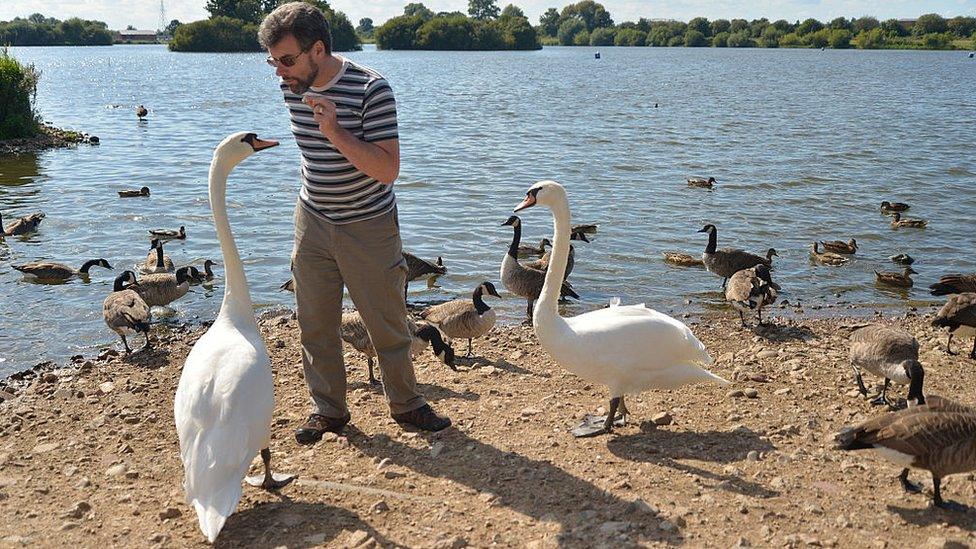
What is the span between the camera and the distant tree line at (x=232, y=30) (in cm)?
Answer: 11119

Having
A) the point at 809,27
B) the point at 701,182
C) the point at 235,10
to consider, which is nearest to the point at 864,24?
the point at 809,27

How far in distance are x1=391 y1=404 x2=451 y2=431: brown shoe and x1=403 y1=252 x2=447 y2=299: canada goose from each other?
6.12 meters

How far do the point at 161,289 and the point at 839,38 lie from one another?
146 meters

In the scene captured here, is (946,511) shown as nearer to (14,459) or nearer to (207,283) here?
(14,459)

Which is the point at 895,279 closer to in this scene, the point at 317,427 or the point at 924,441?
the point at 924,441

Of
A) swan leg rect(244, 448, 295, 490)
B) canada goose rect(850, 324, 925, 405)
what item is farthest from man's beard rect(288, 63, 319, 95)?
canada goose rect(850, 324, 925, 405)

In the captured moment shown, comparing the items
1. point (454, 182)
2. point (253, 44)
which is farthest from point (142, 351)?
point (253, 44)

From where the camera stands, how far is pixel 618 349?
641 cm

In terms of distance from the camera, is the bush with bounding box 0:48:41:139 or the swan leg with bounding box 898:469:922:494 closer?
the swan leg with bounding box 898:469:922:494

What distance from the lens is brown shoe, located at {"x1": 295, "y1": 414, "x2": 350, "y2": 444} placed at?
638 cm

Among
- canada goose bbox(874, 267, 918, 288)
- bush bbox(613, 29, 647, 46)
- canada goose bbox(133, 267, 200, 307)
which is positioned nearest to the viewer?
canada goose bbox(133, 267, 200, 307)

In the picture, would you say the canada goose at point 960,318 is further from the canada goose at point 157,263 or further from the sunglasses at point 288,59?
the canada goose at point 157,263

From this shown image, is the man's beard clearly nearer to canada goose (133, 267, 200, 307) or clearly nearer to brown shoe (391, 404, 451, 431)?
brown shoe (391, 404, 451, 431)

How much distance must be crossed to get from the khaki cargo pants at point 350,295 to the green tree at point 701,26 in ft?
538
